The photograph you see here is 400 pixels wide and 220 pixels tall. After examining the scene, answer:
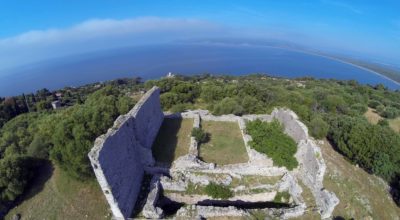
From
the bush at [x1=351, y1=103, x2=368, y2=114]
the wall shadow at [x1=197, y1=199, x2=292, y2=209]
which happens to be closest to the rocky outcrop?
the wall shadow at [x1=197, y1=199, x2=292, y2=209]

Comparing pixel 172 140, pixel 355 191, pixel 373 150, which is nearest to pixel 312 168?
pixel 355 191

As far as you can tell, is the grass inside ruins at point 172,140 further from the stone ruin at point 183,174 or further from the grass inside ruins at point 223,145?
the grass inside ruins at point 223,145

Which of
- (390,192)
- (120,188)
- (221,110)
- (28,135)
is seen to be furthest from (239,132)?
(28,135)

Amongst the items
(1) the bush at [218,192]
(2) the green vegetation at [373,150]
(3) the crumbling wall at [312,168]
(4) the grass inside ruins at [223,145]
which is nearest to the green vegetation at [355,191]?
(3) the crumbling wall at [312,168]

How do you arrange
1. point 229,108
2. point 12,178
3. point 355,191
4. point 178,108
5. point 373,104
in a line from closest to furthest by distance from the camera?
point 12,178, point 355,191, point 229,108, point 178,108, point 373,104

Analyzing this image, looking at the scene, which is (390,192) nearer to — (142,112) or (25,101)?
(142,112)

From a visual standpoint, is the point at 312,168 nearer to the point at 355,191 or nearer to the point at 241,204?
the point at 241,204
